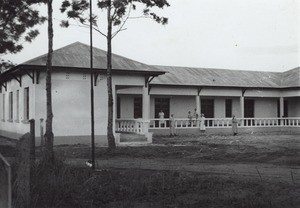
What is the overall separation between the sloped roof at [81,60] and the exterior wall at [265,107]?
44.8ft

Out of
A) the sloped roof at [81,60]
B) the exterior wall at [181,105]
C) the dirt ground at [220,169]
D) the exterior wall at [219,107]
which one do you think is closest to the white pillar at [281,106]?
the exterior wall at [219,107]

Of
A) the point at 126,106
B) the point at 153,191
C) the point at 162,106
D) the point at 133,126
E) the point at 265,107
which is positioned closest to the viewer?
the point at 153,191

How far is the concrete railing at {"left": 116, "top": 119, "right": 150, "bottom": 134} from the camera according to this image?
2092 centimetres

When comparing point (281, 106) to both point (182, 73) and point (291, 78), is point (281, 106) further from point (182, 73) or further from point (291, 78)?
point (182, 73)

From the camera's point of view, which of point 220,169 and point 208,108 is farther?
point 208,108

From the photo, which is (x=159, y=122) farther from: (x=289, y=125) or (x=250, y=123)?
(x=289, y=125)

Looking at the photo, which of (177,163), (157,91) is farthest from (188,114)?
(177,163)

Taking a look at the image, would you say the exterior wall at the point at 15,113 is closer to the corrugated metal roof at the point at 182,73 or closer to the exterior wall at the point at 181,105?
the corrugated metal roof at the point at 182,73

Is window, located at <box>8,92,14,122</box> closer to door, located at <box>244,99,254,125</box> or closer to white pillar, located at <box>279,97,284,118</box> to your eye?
door, located at <box>244,99,254,125</box>

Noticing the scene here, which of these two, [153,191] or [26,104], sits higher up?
[26,104]

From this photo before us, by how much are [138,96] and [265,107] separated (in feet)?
35.1

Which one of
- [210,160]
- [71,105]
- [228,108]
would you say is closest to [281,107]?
[228,108]

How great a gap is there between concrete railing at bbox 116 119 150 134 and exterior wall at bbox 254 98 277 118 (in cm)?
1280

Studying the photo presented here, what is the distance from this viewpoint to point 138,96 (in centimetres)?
2778
